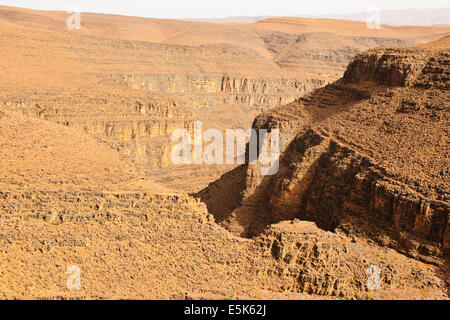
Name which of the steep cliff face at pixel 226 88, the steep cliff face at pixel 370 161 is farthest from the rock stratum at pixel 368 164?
the steep cliff face at pixel 226 88

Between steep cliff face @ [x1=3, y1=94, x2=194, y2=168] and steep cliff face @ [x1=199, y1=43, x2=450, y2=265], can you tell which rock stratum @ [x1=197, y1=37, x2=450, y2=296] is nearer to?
steep cliff face @ [x1=199, y1=43, x2=450, y2=265]

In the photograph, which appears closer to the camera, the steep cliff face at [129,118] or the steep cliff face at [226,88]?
the steep cliff face at [129,118]

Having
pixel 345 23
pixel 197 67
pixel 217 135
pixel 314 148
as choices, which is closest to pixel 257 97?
pixel 197 67

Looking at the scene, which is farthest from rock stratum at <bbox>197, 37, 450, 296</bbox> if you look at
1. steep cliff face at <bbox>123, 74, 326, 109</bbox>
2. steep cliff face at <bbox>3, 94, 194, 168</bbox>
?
steep cliff face at <bbox>123, 74, 326, 109</bbox>

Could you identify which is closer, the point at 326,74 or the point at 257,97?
the point at 257,97

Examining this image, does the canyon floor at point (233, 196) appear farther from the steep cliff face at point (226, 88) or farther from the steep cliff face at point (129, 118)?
the steep cliff face at point (226, 88)

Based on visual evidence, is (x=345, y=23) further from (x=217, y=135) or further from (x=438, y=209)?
(x=438, y=209)
